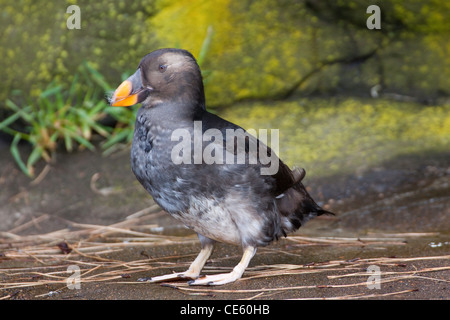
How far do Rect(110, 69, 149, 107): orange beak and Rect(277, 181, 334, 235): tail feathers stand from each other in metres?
0.84

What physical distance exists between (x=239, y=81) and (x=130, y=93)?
93.4 inches

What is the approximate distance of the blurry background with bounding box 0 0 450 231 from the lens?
15.3 ft

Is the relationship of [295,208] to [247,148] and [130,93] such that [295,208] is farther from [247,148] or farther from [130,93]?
[130,93]

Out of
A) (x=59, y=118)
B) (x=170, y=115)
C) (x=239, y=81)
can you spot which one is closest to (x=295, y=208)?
(x=170, y=115)

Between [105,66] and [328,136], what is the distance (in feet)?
6.22

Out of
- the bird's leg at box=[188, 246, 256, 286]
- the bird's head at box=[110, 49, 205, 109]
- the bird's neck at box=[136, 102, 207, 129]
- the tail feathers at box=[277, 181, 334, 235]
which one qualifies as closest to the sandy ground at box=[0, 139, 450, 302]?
the bird's leg at box=[188, 246, 256, 286]

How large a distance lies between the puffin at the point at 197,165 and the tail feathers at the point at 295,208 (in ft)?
0.25

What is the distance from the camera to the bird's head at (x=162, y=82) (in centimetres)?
284

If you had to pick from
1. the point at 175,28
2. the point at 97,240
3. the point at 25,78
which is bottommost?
the point at 97,240

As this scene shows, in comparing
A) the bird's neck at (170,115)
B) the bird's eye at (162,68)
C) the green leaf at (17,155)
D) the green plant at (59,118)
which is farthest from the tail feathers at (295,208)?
the green leaf at (17,155)

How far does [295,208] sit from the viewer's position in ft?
10.1

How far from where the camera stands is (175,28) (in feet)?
16.4

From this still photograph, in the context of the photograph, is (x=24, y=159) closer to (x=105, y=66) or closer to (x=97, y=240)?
(x=105, y=66)

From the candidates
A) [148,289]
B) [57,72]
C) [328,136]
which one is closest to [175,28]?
[57,72]
